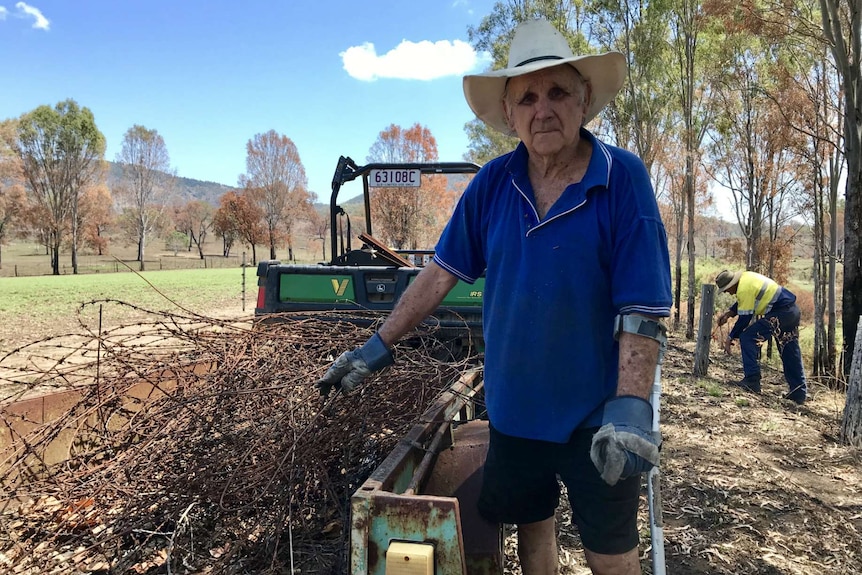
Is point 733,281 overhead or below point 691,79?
below

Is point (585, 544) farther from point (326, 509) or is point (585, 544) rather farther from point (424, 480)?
point (326, 509)

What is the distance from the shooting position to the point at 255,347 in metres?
3.01

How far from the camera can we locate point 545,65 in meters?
1.68

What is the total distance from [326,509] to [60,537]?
3.95 ft

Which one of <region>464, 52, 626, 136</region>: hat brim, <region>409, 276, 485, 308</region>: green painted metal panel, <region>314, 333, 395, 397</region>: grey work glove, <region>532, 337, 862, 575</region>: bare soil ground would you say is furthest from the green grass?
<region>464, 52, 626, 136</region>: hat brim

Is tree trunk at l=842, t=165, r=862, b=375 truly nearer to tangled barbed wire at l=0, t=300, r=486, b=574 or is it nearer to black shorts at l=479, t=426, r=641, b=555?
tangled barbed wire at l=0, t=300, r=486, b=574

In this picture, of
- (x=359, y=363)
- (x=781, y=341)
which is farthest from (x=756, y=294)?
(x=359, y=363)

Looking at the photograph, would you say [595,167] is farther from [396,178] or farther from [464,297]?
[396,178]

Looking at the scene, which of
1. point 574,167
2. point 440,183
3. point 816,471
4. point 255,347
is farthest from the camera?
point 440,183

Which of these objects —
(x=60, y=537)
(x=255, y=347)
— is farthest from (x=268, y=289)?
(x=60, y=537)

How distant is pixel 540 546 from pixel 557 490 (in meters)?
0.26

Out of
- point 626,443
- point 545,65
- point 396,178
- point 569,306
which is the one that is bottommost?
point 626,443

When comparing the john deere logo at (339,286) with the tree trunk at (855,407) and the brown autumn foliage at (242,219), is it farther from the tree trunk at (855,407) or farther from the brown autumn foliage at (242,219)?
the brown autumn foliage at (242,219)

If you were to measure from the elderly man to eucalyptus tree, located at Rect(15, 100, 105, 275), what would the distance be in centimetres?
5079
